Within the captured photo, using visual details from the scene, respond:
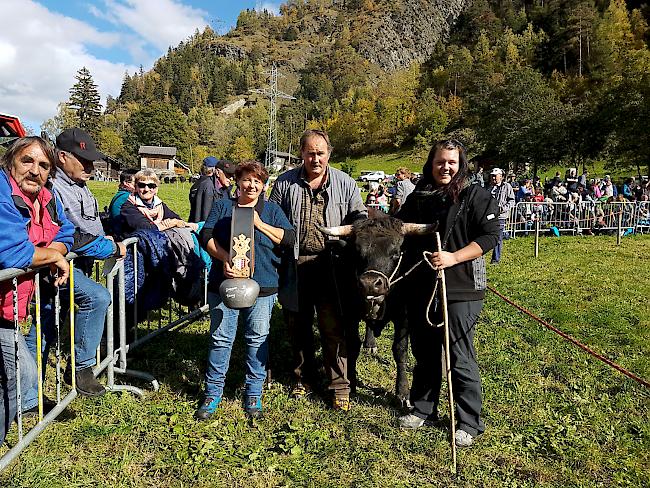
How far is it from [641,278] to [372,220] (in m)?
9.11

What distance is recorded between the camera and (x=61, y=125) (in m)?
92.2

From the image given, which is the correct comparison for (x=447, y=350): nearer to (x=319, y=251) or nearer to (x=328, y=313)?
(x=328, y=313)

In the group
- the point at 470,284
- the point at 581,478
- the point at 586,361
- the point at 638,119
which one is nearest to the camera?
the point at 581,478

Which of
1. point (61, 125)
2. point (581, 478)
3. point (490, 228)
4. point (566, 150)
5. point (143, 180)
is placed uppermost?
point (61, 125)

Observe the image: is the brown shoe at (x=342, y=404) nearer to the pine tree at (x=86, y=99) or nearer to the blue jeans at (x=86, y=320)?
the blue jeans at (x=86, y=320)

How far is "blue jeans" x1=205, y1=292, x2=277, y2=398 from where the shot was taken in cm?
432

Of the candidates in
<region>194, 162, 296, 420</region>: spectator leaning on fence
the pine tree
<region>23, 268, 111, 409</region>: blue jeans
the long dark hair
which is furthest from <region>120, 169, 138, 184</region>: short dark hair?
the pine tree

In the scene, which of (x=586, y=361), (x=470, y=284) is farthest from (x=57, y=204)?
(x=586, y=361)

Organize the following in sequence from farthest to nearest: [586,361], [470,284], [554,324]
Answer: [554,324]
[586,361]
[470,284]

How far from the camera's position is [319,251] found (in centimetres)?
477

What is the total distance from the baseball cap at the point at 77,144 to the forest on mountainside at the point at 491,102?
12.5 metres

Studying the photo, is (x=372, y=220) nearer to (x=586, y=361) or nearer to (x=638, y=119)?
(x=586, y=361)

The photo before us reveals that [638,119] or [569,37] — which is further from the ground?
[569,37]

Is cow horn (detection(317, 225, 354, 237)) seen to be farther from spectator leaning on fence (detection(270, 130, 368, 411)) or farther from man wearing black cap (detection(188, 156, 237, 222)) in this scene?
man wearing black cap (detection(188, 156, 237, 222))
